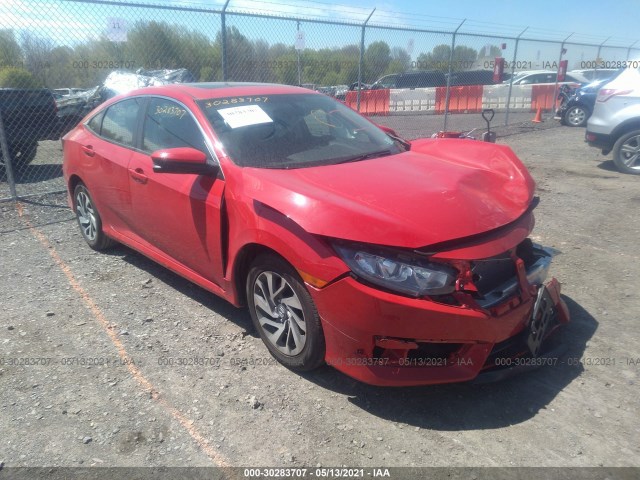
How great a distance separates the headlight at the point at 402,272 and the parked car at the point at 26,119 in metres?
7.40

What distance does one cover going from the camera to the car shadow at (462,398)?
9.02 feet

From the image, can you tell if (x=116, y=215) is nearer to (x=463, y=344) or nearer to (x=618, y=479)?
(x=463, y=344)

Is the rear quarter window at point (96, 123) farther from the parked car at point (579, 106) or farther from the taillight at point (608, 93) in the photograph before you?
the parked car at point (579, 106)

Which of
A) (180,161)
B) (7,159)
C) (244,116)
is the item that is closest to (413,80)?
(7,159)

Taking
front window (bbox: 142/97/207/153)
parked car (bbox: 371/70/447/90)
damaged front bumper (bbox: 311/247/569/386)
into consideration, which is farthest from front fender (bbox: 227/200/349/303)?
parked car (bbox: 371/70/447/90)

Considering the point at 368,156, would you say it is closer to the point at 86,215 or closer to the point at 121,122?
the point at 121,122

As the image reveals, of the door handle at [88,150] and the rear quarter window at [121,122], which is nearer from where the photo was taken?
the rear quarter window at [121,122]

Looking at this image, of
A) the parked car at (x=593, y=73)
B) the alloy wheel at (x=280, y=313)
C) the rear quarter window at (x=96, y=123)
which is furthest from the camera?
the parked car at (x=593, y=73)

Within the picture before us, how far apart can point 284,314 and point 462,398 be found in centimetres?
113

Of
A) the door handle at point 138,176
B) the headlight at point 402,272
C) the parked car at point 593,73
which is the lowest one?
the headlight at point 402,272

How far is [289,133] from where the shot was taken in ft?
12.1

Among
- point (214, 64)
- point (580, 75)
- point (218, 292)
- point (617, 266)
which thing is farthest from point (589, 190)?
point (580, 75)

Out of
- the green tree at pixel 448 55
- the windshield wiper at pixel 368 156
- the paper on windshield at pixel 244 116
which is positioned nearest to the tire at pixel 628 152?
the green tree at pixel 448 55

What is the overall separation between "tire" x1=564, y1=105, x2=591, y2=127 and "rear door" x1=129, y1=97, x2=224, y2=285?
13.8 m
